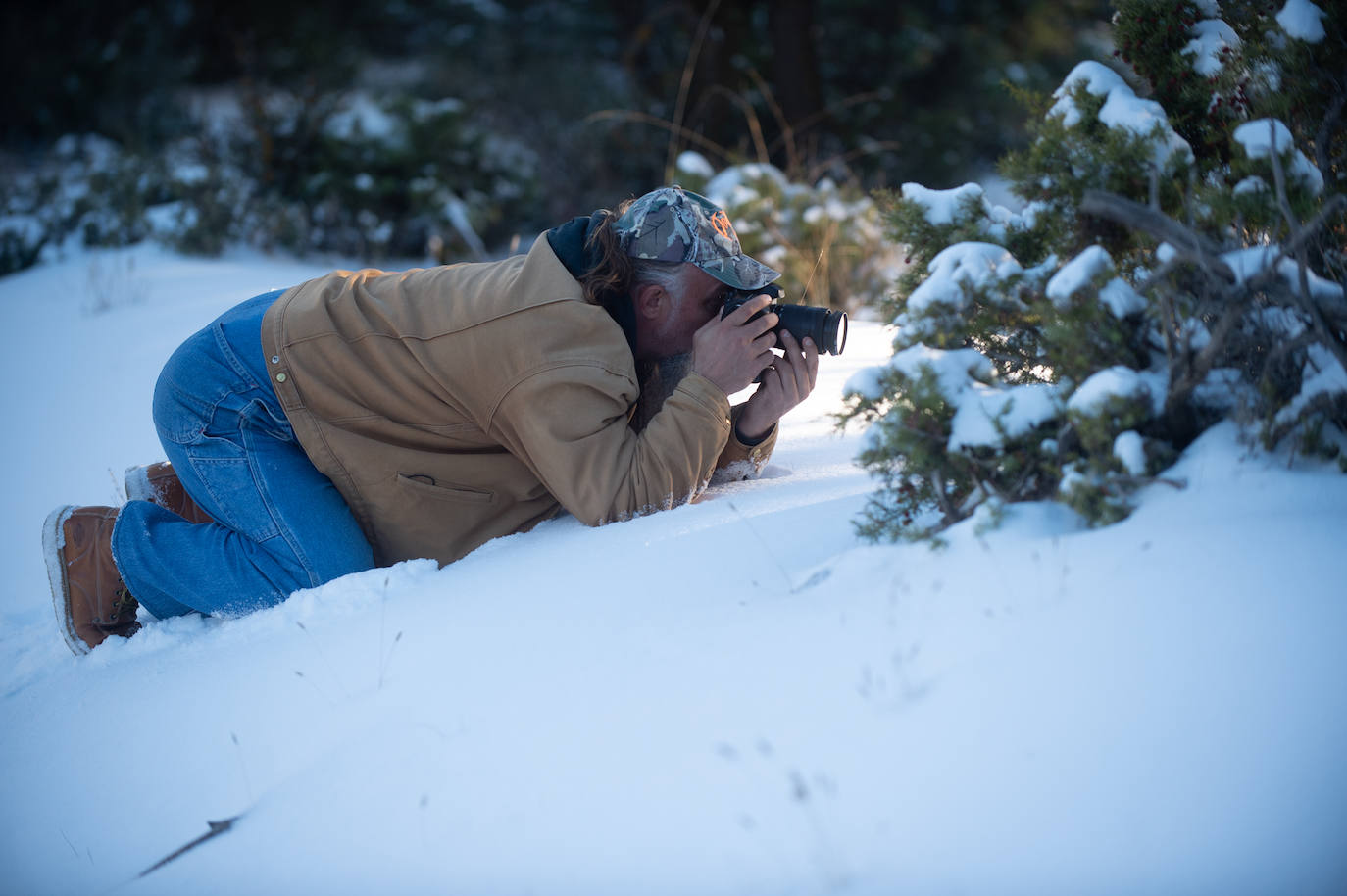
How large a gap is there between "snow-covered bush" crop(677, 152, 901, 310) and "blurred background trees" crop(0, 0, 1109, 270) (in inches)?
27.5

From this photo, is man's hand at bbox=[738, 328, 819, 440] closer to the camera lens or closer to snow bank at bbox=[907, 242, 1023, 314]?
the camera lens

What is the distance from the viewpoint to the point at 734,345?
2.44m

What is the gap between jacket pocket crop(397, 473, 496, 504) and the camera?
256 centimetres

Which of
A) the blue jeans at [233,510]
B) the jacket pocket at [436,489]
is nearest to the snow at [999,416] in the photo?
the jacket pocket at [436,489]

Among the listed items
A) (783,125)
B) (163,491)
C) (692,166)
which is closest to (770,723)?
(163,491)

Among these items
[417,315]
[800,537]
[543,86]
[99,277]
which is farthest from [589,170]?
[800,537]

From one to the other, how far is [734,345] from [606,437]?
0.38 metres

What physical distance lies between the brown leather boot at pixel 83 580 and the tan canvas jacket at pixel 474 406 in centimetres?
62

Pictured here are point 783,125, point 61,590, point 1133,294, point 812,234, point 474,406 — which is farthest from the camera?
point 783,125

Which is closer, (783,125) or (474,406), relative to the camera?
(474,406)

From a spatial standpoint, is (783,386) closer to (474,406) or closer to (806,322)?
(806,322)

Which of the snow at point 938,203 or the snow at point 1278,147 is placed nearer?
the snow at point 1278,147

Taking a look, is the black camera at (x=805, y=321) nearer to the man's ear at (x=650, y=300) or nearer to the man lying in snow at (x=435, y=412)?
the man lying in snow at (x=435, y=412)

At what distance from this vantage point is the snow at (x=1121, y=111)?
197 centimetres
